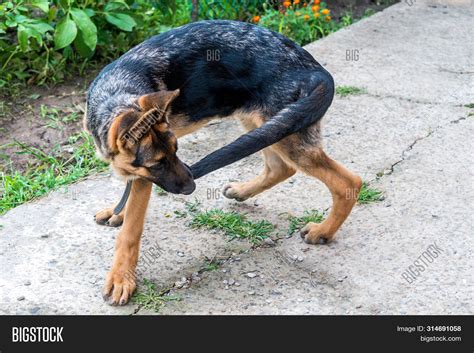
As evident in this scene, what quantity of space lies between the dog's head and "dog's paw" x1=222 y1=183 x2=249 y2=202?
1227 millimetres

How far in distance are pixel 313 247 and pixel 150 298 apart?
120 centimetres

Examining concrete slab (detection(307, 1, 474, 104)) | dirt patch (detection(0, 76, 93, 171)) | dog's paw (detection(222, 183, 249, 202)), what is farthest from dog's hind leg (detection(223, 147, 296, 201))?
concrete slab (detection(307, 1, 474, 104))

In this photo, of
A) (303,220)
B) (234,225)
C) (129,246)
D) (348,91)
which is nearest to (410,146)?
(348,91)

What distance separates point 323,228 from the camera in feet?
17.3

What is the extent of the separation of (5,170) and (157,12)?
2.78 meters

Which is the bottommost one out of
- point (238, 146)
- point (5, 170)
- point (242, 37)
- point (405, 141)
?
point (5, 170)

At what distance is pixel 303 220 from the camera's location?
5586mm

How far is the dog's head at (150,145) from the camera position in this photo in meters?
4.31

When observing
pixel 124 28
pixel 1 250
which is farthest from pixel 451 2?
pixel 1 250

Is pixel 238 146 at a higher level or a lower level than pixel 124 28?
higher

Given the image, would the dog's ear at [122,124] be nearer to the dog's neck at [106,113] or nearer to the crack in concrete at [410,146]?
the dog's neck at [106,113]

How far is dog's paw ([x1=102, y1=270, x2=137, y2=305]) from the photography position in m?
4.68

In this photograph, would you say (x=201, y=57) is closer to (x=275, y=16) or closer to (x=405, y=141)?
(x=405, y=141)

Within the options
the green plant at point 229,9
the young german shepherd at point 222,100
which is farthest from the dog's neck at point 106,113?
the green plant at point 229,9
